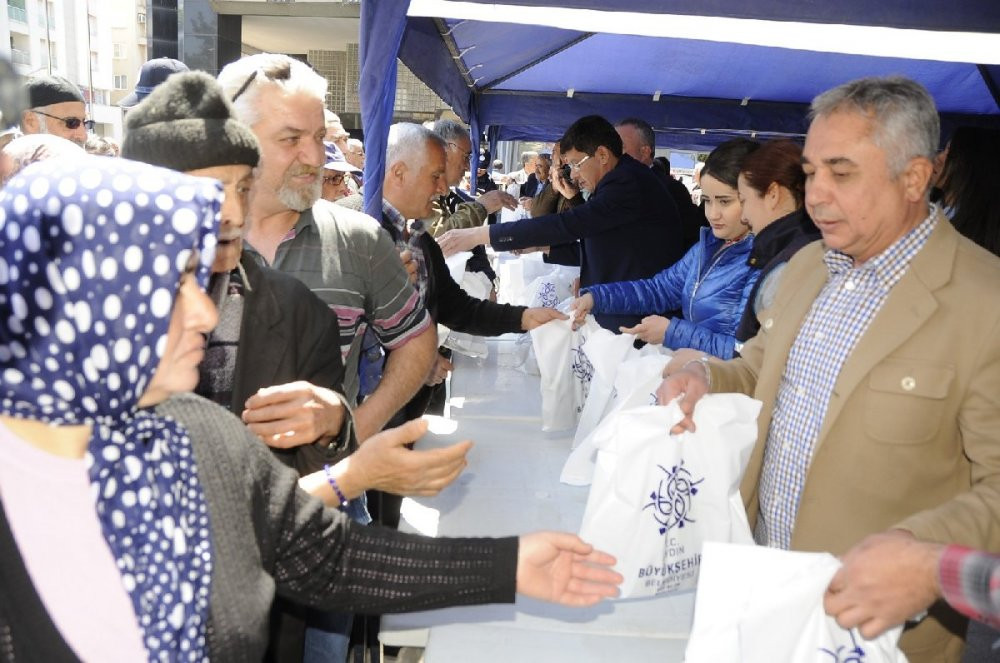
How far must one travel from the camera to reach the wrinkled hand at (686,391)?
187 cm

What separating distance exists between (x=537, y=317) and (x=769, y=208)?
1.12 metres

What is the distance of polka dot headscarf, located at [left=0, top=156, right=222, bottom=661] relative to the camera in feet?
2.79

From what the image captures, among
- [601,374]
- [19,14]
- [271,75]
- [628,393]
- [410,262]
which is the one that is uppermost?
[19,14]

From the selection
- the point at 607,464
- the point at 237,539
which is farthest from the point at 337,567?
the point at 607,464

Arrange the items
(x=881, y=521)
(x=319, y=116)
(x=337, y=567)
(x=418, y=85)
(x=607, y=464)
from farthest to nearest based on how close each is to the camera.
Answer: (x=418, y=85) < (x=319, y=116) < (x=607, y=464) < (x=881, y=521) < (x=337, y=567)

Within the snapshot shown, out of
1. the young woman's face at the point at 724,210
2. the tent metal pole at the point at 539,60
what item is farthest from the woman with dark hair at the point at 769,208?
the tent metal pole at the point at 539,60

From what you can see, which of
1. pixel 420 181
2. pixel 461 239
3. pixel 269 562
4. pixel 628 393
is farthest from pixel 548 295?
pixel 269 562

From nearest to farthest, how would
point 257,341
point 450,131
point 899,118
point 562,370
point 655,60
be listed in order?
point 257,341, point 899,118, point 562,370, point 450,131, point 655,60

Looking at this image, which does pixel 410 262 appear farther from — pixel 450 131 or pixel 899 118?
pixel 450 131

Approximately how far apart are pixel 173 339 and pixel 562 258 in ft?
16.2

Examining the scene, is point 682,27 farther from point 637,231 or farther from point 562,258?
point 562,258

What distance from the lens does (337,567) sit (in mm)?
1251

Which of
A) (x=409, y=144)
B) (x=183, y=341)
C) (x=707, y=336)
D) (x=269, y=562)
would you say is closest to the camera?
(x=183, y=341)

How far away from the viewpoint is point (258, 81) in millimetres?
2039
